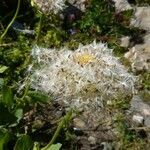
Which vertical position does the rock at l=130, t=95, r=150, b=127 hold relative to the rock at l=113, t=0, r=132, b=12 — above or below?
below

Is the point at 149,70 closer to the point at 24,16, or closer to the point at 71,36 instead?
the point at 71,36

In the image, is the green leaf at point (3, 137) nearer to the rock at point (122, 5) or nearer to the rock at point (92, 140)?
the rock at point (92, 140)

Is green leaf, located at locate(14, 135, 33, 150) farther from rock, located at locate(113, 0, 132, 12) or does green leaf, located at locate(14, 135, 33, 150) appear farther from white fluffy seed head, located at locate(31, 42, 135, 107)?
rock, located at locate(113, 0, 132, 12)

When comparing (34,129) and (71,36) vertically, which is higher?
(71,36)

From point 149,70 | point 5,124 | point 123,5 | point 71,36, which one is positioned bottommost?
point 5,124

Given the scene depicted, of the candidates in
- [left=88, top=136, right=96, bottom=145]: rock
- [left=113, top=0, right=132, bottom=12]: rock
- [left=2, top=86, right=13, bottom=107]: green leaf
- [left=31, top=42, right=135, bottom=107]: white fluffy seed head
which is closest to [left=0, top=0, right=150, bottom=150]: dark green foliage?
[left=2, top=86, right=13, bottom=107]: green leaf

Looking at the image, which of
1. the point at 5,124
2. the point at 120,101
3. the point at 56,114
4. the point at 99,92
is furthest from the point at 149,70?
the point at 99,92

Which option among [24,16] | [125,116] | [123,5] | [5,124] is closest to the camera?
[5,124]

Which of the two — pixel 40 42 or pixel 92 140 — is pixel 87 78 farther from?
pixel 40 42
